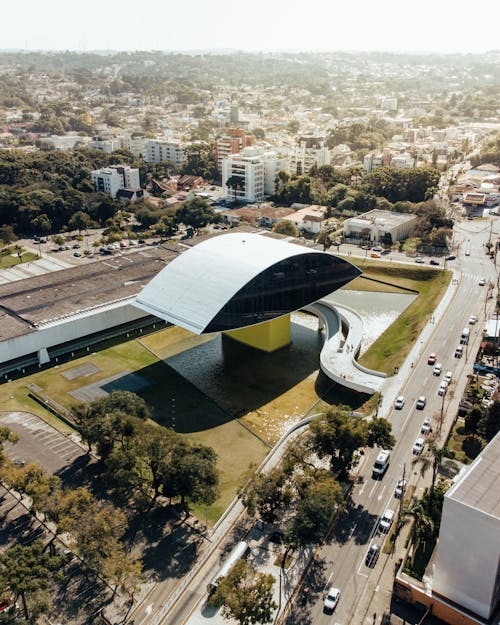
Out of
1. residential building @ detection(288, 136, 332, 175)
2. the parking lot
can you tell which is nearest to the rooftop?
the parking lot

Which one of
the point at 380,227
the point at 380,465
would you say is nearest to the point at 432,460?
the point at 380,465

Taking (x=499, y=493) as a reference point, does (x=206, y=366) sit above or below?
below

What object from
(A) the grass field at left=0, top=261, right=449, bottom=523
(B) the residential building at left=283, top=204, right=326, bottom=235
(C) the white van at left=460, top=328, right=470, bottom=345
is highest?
(C) the white van at left=460, top=328, right=470, bottom=345

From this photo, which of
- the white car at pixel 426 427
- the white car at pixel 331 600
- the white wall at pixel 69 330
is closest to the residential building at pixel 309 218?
the white wall at pixel 69 330

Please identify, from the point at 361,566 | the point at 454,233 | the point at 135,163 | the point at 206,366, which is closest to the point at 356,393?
the point at 206,366

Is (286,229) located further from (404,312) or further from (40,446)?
(40,446)

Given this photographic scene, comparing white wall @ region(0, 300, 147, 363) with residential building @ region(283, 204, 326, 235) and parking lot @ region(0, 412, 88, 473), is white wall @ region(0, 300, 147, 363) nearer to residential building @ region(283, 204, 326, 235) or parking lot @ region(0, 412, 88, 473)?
parking lot @ region(0, 412, 88, 473)

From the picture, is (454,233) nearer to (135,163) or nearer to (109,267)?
(109,267)
